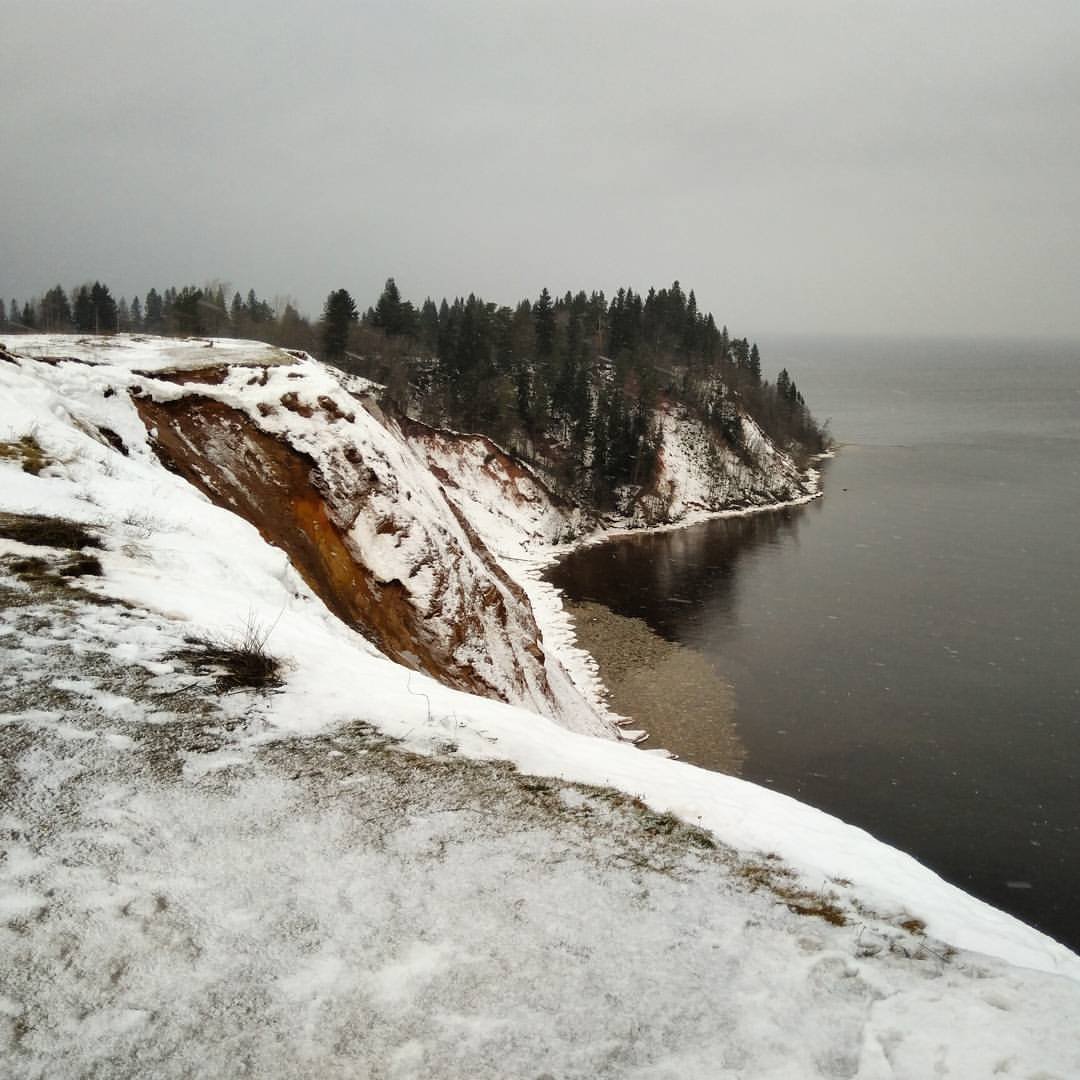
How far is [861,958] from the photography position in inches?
155

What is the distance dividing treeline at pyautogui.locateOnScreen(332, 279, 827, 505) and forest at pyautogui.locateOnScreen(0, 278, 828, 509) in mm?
152

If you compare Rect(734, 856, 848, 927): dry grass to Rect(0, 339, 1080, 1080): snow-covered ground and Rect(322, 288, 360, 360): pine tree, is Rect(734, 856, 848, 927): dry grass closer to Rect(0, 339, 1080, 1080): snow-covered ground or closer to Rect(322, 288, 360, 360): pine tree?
Rect(0, 339, 1080, 1080): snow-covered ground

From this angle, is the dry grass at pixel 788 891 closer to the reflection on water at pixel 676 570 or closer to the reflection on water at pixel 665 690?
the reflection on water at pixel 665 690

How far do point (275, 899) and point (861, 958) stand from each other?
3068mm

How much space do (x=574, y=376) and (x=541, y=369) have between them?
6.27 m

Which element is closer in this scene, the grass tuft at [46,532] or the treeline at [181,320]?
the grass tuft at [46,532]

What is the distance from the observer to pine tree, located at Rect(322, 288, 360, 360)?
63.2 meters

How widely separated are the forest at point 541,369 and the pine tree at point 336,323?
0.09m

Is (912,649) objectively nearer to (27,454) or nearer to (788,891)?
(788,891)

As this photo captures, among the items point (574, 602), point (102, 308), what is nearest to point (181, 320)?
point (102, 308)

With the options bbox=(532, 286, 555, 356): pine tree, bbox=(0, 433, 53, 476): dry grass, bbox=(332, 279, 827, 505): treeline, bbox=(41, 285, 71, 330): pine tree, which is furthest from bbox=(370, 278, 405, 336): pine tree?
bbox=(0, 433, 53, 476): dry grass

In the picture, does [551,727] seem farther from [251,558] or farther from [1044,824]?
[1044,824]

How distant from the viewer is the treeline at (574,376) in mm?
63938

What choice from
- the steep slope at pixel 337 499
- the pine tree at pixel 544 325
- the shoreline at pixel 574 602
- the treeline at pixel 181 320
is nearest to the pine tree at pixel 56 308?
the treeline at pixel 181 320
